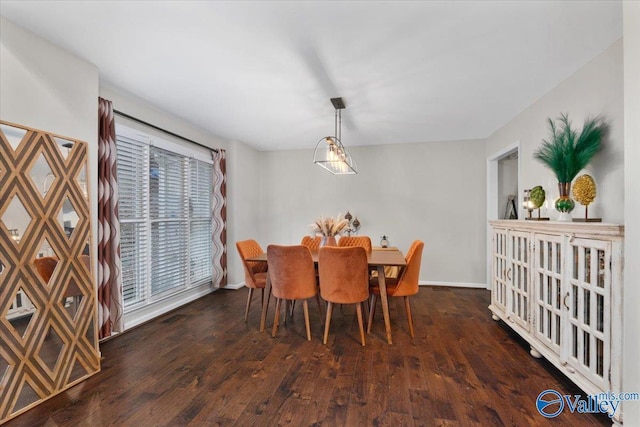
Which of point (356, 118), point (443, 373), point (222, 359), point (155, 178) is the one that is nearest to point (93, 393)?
point (222, 359)

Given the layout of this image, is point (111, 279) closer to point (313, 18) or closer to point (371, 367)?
point (371, 367)

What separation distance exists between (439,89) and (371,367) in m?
2.66

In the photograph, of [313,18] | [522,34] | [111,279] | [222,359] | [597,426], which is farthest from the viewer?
[111,279]

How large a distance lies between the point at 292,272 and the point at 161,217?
1970mm

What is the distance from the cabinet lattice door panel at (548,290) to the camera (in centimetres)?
204

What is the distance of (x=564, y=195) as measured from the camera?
224 cm

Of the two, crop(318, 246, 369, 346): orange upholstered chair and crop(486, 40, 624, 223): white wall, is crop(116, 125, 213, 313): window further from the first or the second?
crop(486, 40, 624, 223): white wall

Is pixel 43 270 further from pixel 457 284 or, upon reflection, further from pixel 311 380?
pixel 457 284

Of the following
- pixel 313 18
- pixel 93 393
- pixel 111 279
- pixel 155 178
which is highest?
pixel 313 18

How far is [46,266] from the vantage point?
76.9 inches
